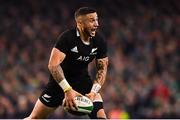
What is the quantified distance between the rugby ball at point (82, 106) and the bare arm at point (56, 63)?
12.9 inches

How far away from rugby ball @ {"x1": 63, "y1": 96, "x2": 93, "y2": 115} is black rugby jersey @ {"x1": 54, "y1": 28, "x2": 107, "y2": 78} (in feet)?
1.58

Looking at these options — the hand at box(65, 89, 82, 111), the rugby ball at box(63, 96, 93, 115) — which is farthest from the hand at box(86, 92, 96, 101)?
the hand at box(65, 89, 82, 111)

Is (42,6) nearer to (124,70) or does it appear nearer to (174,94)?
(124,70)

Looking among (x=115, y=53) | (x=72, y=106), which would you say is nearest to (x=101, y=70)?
(x=72, y=106)

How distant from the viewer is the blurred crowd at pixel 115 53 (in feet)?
54.4

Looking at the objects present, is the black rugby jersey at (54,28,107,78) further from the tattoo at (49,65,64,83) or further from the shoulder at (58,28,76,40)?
the tattoo at (49,65,64,83)

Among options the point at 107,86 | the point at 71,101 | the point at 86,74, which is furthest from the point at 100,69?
the point at 107,86

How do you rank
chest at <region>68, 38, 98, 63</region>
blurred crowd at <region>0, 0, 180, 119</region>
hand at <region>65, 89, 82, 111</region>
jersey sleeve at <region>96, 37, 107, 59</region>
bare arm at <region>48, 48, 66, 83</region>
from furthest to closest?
blurred crowd at <region>0, 0, 180, 119</region>
jersey sleeve at <region>96, 37, 107, 59</region>
chest at <region>68, 38, 98, 63</region>
bare arm at <region>48, 48, 66, 83</region>
hand at <region>65, 89, 82, 111</region>

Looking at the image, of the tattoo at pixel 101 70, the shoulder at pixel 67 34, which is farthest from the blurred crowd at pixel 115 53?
the shoulder at pixel 67 34

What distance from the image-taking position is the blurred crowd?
16594 mm

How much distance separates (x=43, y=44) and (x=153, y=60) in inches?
104

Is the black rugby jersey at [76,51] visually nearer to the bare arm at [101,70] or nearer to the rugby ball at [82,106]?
the bare arm at [101,70]

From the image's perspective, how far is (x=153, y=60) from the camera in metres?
18.4

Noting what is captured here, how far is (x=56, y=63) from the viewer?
31.1 ft
